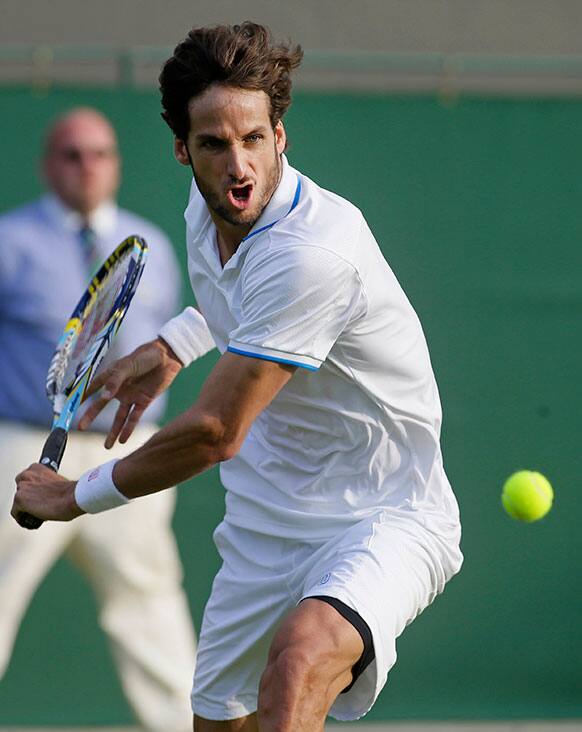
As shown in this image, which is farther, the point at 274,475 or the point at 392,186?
the point at 392,186

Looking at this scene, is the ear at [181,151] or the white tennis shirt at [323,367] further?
the ear at [181,151]

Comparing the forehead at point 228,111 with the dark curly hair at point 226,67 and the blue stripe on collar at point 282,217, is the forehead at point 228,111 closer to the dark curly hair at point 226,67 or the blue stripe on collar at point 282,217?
the dark curly hair at point 226,67

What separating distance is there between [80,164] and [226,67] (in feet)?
6.49

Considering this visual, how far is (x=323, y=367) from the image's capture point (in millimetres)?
3494

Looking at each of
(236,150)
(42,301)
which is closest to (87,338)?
(236,150)

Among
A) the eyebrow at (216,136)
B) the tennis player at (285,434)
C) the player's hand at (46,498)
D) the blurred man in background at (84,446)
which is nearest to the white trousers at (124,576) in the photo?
the blurred man in background at (84,446)

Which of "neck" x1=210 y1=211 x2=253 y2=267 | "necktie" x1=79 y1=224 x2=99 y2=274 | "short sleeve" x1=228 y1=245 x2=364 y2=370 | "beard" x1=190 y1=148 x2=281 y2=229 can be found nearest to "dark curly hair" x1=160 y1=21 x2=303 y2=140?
"beard" x1=190 y1=148 x2=281 y2=229

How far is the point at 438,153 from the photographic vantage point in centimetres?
Answer: 561

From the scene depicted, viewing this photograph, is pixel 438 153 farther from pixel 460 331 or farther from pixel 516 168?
pixel 460 331

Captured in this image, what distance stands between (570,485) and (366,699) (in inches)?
92.9

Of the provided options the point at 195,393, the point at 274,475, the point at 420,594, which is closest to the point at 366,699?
the point at 420,594

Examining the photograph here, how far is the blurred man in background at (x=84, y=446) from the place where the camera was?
510 centimetres

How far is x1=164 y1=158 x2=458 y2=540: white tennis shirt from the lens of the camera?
128 inches

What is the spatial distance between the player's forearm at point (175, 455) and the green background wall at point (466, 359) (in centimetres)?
218
